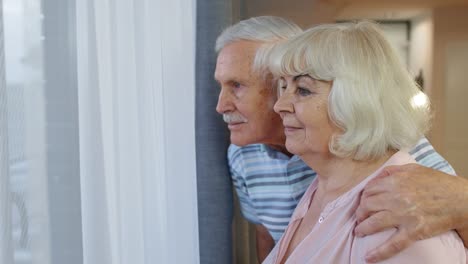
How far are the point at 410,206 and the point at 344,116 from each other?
192 mm

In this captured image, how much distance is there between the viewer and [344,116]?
919 millimetres

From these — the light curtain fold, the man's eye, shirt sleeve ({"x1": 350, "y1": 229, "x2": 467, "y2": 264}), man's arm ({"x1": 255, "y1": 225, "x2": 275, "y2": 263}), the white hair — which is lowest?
man's arm ({"x1": 255, "y1": 225, "x2": 275, "y2": 263})

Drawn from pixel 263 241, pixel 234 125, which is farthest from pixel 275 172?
pixel 263 241

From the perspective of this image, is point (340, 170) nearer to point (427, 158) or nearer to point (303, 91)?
point (303, 91)

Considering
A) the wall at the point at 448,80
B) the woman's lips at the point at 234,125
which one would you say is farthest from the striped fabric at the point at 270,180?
the wall at the point at 448,80

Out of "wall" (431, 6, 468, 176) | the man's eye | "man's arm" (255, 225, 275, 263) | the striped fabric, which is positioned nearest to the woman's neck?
the man's eye

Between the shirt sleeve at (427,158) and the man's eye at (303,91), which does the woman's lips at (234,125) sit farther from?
the shirt sleeve at (427,158)

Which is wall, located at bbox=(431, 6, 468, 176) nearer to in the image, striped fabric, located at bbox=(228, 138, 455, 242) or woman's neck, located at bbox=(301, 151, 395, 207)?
striped fabric, located at bbox=(228, 138, 455, 242)

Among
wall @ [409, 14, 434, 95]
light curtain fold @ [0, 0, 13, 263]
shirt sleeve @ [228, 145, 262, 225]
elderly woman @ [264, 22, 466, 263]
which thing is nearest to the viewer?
light curtain fold @ [0, 0, 13, 263]

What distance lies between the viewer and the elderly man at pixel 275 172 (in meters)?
0.87

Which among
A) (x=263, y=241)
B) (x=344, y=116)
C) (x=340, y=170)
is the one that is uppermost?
(x=344, y=116)

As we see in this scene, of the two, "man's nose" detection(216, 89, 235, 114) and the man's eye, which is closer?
the man's eye

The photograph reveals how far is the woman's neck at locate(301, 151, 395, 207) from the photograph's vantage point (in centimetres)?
96

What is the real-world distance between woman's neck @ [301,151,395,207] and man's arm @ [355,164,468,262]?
0.04 m
